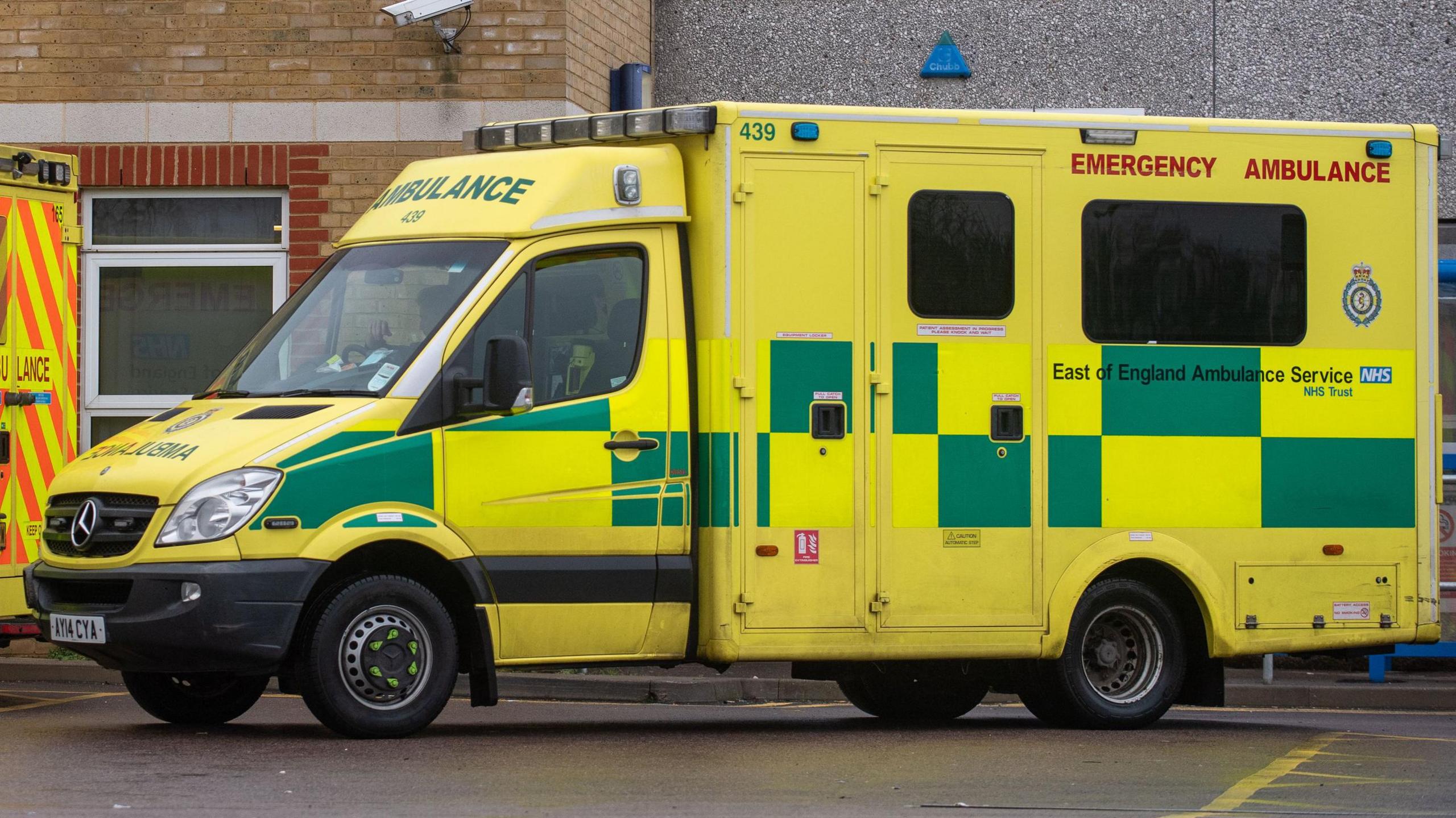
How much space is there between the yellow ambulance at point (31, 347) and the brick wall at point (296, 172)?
9.36 feet

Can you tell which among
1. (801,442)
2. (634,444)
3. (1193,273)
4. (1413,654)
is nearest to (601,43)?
(1193,273)

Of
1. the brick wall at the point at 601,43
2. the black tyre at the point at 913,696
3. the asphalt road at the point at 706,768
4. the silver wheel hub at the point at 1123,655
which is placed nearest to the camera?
the asphalt road at the point at 706,768

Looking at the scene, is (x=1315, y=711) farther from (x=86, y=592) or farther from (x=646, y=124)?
(x=86, y=592)

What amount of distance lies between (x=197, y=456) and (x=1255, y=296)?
509 cm

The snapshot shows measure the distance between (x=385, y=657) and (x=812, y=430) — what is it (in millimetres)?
2201

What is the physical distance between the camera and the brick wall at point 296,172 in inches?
564

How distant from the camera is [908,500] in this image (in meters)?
9.80

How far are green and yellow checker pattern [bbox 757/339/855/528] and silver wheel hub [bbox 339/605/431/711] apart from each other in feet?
5.42

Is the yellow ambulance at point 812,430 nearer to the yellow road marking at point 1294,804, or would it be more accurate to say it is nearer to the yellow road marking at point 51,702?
the yellow road marking at point 51,702

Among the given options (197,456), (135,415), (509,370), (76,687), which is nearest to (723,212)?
(509,370)

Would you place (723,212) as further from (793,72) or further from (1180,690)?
(793,72)

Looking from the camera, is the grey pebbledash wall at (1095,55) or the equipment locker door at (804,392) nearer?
the equipment locker door at (804,392)

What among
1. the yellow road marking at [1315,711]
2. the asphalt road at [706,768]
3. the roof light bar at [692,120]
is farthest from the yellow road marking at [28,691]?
the yellow road marking at [1315,711]

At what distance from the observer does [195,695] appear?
9820 mm
